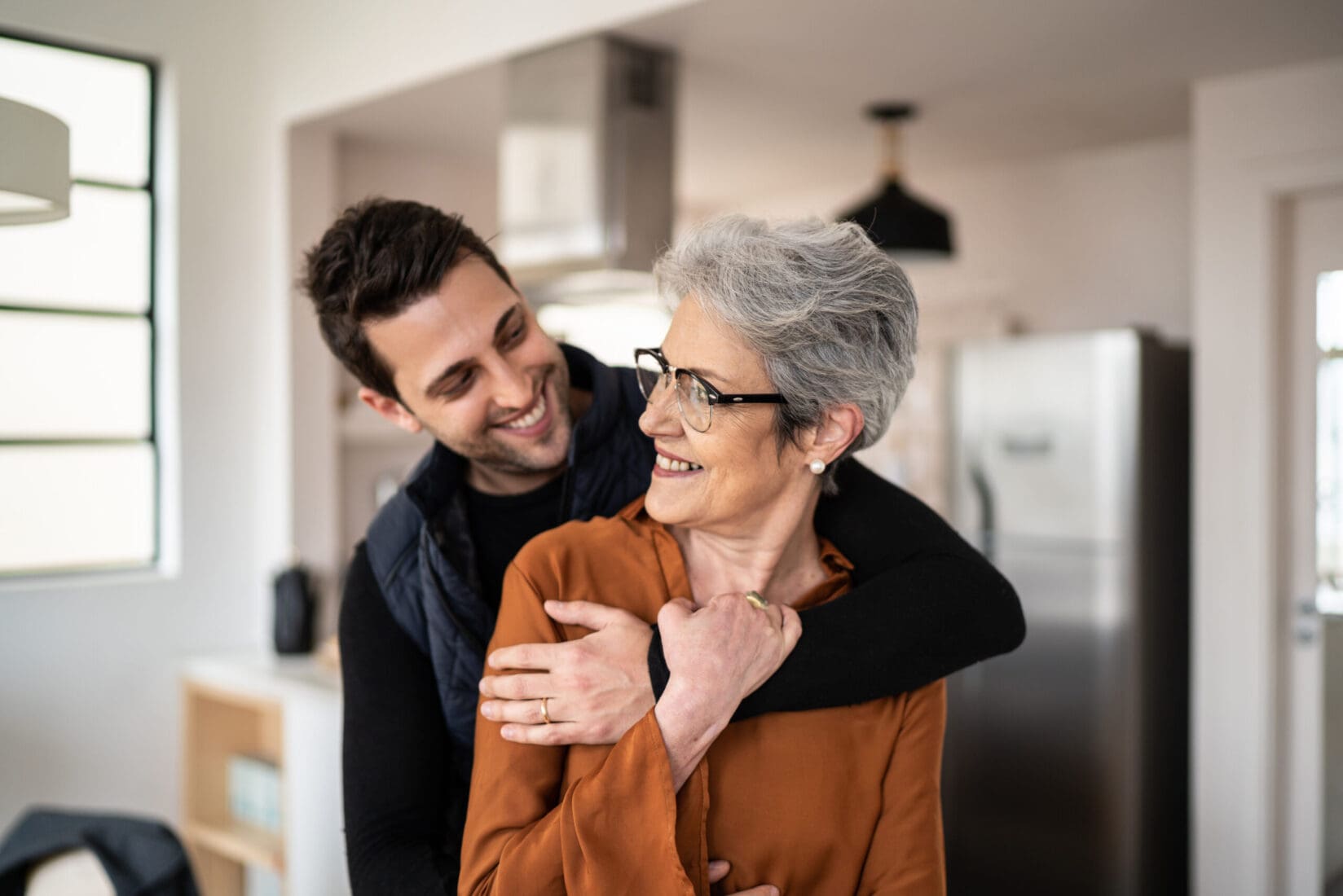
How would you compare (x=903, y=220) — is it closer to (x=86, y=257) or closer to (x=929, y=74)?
(x=929, y=74)

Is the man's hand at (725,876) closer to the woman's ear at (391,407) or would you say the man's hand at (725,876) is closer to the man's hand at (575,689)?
the man's hand at (575,689)

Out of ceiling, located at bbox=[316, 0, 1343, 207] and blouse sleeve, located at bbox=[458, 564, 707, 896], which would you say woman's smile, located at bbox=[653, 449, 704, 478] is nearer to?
blouse sleeve, located at bbox=[458, 564, 707, 896]

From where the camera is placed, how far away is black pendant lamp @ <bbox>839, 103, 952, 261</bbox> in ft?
12.3

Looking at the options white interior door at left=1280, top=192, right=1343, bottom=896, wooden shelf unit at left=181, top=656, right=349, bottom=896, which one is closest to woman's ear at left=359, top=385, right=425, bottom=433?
wooden shelf unit at left=181, top=656, right=349, bottom=896

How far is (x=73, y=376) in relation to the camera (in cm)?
378

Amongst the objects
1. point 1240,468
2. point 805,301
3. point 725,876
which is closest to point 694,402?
point 805,301

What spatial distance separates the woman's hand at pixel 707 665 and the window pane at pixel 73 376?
316cm

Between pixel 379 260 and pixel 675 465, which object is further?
pixel 379 260

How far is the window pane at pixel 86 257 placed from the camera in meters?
3.62

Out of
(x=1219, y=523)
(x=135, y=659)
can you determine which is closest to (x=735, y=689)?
(x=1219, y=523)

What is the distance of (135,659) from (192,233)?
1435 mm

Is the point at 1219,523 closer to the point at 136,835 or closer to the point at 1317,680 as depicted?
the point at 1317,680

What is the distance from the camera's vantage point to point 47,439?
371cm

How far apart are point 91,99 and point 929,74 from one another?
105 inches
